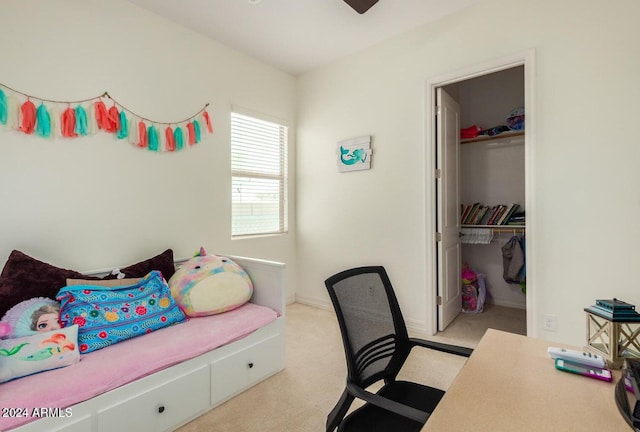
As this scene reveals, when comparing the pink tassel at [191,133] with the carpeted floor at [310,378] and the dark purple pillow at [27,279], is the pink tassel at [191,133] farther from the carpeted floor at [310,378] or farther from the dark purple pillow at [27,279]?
the carpeted floor at [310,378]

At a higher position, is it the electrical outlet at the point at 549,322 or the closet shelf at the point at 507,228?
the closet shelf at the point at 507,228

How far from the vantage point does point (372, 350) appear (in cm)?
125

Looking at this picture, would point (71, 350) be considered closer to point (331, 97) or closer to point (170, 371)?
point (170, 371)

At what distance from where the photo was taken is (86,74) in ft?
7.46

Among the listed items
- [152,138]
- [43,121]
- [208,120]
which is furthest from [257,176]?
[43,121]

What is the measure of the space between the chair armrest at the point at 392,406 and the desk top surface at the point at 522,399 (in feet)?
0.27

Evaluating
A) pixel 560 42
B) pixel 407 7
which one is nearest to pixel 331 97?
pixel 407 7

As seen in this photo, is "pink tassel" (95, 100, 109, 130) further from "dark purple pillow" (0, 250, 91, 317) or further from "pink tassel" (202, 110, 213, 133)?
"dark purple pillow" (0, 250, 91, 317)

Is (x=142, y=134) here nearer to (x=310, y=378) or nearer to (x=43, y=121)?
(x=43, y=121)

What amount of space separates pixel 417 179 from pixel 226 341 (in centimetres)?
211

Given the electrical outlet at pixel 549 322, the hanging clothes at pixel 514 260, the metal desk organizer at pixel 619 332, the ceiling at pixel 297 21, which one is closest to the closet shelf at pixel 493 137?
the hanging clothes at pixel 514 260

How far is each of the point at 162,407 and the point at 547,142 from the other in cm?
297

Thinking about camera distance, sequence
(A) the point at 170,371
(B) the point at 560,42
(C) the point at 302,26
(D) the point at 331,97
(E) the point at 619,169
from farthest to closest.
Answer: (D) the point at 331,97, (C) the point at 302,26, (B) the point at 560,42, (E) the point at 619,169, (A) the point at 170,371

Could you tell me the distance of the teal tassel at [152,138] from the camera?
2.60 meters
